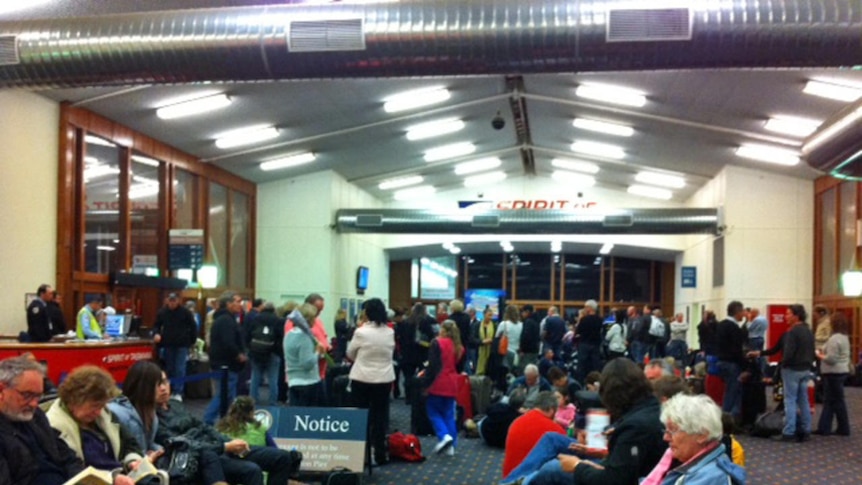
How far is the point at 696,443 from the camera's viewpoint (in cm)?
344

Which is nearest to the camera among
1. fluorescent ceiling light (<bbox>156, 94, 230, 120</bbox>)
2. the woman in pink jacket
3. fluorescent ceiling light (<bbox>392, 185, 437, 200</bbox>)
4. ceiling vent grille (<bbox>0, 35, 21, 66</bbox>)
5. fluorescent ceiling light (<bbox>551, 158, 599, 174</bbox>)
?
ceiling vent grille (<bbox>0, 35, 21, 66</bbox>)

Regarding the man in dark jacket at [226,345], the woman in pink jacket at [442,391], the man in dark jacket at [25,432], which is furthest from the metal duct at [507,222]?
the man in dark jacket at [25,432]

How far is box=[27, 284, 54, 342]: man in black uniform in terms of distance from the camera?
34.0 feet

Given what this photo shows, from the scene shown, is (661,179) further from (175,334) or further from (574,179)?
(175,334)

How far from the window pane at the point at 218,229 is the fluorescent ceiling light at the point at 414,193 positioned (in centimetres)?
641

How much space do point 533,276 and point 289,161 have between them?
1065 cm

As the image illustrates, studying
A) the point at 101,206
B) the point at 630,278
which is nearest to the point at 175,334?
the point at 101,206

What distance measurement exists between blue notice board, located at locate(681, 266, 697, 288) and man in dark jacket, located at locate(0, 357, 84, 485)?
61.7ft

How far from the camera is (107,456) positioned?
13.1ft

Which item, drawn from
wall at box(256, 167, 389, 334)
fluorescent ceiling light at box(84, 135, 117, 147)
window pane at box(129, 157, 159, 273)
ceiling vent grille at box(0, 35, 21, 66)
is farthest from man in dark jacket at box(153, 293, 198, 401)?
wall at box(256, 167, 389, 334)

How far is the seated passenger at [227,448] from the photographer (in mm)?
4875

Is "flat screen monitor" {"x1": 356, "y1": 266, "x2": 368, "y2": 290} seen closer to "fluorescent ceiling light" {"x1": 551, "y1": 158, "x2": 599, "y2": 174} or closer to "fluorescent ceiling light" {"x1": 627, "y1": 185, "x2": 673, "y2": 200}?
"fluorescent ceiling light" {"x1": 551, "y1": 158, "x2": 599, "y2": 174}

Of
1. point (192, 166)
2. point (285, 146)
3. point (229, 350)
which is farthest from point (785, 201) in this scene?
point (229, 350)

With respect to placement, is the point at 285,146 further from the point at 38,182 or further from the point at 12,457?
the point at 12,457
